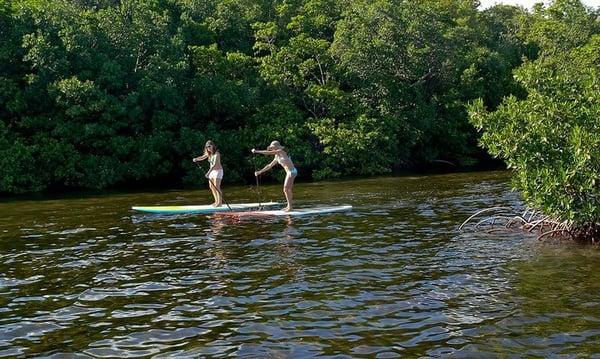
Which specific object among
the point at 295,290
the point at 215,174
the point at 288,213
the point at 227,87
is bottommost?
the point at 295,290

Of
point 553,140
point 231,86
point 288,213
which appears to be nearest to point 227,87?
point 231,86

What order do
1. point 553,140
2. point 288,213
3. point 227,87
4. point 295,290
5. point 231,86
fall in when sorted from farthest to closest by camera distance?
point 231,86 < point 227,87 < point 288,213 < point 553,140 < point 295,290

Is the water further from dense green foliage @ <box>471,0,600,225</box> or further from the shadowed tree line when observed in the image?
the shadowed tree line

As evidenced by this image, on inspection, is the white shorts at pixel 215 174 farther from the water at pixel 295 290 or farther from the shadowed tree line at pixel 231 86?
the shadowed tree line at pixel 231 86

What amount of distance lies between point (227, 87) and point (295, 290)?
26847 millimetres

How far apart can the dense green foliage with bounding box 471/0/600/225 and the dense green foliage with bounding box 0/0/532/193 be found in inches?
827

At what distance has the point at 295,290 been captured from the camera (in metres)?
9.87

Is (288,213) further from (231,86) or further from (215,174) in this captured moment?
(231,86)

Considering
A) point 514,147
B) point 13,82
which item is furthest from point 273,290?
point 13,82

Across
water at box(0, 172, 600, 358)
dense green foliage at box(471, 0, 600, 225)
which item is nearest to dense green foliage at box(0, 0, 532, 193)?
water at box(0, 172, 600, 358)

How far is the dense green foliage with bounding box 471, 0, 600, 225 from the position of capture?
1252cm

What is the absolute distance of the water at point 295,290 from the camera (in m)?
7.44

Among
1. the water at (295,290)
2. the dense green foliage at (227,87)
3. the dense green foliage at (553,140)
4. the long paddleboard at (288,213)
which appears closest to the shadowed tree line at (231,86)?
the dense green foliage at (227,87)

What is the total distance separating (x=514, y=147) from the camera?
13.3 meters
